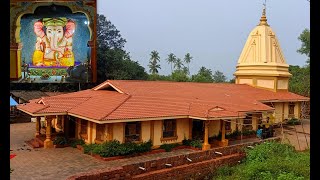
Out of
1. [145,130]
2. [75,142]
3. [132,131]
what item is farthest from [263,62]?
[75,142]

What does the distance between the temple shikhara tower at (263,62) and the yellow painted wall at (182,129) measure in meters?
11.5

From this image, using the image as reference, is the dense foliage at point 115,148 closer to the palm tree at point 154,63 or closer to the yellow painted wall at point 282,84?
the yellow painted wall at point 282,84

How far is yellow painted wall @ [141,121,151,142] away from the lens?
14.0m

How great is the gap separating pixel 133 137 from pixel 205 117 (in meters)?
3.29

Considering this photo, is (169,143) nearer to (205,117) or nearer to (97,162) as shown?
(205,117)

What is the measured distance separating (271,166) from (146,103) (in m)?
6.72

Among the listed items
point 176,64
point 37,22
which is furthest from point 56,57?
point 176,64

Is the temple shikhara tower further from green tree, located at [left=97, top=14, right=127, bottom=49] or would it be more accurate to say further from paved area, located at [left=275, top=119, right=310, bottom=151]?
green tree, located at [left=97, top=14, right=127, bottom=49]

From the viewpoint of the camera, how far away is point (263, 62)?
24.8 metres

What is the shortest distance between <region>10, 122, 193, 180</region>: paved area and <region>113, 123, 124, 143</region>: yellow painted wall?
1.11 m

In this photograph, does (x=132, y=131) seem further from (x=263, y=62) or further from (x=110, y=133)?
(x=263, y=62)

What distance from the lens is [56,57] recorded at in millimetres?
29797

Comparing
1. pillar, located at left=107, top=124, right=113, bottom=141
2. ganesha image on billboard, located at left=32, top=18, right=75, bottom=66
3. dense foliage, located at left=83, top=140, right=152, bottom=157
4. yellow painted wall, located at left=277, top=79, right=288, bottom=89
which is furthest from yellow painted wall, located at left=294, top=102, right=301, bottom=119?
ganesha image on billboard, located at left=32, top=18, right=75, bottom=66

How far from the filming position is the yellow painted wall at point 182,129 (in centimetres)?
1523
